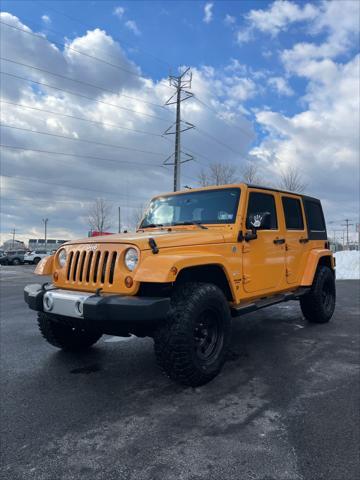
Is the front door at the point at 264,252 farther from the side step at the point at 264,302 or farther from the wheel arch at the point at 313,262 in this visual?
the wheel arch at the point at 313,262

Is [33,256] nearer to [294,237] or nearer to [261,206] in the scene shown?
[294,237]

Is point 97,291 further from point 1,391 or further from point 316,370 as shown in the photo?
point 316,370

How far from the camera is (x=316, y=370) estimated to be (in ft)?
12.4

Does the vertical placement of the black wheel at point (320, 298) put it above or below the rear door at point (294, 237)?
below

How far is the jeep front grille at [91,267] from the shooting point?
3207 millimetres

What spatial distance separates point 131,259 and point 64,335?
1676mm

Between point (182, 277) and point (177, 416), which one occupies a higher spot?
point (182, 277)

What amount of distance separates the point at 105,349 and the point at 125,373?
3.16 ft

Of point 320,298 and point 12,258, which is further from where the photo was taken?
point 12,258

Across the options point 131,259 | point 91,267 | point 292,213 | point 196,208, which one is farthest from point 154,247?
point 292,213

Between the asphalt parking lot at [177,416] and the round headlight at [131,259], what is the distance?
113 cm

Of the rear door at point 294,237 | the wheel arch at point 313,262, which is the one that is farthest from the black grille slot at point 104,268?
the wheel arch at point 313,262

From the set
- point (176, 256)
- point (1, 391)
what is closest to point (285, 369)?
point (176, 256)

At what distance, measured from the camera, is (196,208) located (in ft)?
14.9
